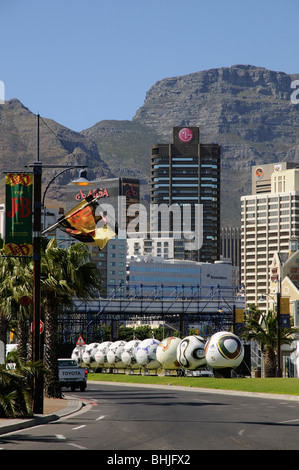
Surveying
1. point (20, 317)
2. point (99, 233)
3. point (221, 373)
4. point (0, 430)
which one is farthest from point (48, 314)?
point (221, 373)

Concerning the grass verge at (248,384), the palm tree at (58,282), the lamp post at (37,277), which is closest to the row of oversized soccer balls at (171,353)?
the grass verge at (248,384)

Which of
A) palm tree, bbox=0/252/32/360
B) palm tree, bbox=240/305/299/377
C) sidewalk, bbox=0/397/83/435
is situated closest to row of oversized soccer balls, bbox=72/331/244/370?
palm tree, bbox=240/305/299/377

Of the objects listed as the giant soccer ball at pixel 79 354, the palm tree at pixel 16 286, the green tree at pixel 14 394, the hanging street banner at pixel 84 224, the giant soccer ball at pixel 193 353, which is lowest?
the giant soccer ball at pixel 79 354

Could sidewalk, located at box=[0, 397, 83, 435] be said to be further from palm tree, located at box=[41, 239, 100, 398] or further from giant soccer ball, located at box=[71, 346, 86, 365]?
giant soccer ball, located at box=[71, 346, 86, 365]

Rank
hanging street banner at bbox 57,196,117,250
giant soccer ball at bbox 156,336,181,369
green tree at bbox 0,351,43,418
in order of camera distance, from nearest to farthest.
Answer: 1. green tree at bbox 0,351,43,418
2. hanging street banner at bbox 57,196,117,250
3. giant soccer ball at bbox 156,336,181,369

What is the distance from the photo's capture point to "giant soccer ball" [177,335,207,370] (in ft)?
190

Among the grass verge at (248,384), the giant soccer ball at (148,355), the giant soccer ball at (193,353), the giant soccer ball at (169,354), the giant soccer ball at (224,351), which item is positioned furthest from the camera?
the giant soccer ball at (148,355)

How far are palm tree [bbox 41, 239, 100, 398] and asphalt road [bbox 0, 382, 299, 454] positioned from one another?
4.54 metres

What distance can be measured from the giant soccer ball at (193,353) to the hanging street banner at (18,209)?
32.5m

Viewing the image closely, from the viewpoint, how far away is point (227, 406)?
33625mm

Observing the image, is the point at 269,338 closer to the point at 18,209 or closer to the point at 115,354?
the point at 115,354

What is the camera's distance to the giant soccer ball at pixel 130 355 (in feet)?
243

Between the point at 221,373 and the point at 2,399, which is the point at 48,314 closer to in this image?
the point at 2,399

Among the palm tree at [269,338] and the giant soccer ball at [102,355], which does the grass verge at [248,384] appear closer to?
the palm tree at [269,338]
